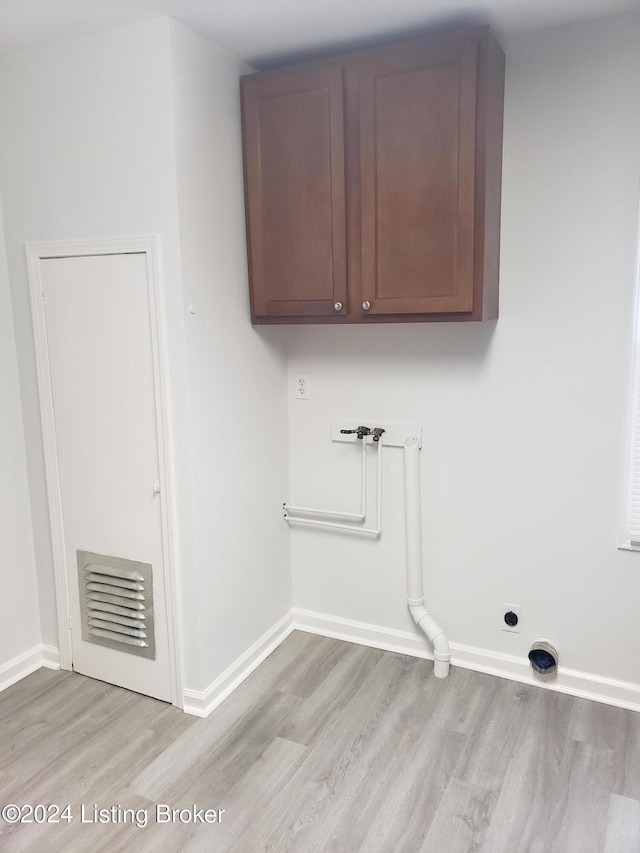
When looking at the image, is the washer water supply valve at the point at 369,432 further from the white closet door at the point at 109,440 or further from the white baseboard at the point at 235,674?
the white baseboard at the point at 235,674

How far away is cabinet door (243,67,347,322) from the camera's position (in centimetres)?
239

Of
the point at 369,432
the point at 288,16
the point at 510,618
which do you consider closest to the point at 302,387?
the point at 369,432

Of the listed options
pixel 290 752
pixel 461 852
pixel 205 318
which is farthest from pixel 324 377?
pixel 461 852

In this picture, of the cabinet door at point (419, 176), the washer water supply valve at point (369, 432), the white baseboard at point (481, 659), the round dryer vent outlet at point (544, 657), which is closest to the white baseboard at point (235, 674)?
the white baseboard at point (481, 659)

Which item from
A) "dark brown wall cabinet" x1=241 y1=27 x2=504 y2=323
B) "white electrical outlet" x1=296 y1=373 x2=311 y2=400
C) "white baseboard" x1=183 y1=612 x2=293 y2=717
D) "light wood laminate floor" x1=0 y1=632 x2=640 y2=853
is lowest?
"light wood laminate floor" x1=0 y1=632 x2=640 y2=853

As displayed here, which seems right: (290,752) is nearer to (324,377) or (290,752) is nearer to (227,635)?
(227,635)

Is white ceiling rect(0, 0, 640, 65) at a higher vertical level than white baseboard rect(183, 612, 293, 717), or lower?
higher

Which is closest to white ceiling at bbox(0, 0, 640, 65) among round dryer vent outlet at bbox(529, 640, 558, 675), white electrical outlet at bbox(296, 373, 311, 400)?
white electrical outlet at bbox(296, 373, 311, 400)

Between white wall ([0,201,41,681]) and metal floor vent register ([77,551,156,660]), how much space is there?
0.28m

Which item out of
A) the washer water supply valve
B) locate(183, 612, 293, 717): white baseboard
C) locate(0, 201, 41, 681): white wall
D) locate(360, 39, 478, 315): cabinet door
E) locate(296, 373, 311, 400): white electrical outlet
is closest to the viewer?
locate(360, 39, 478, 315): cabinet door

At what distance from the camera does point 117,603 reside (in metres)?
2.67

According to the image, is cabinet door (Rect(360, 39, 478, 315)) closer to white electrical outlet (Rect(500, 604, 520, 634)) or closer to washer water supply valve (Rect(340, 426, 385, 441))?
washer water supply valve (Rect(340, 426, 385, 441))

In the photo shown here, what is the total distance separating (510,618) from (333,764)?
0.93 m

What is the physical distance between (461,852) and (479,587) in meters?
1.06
